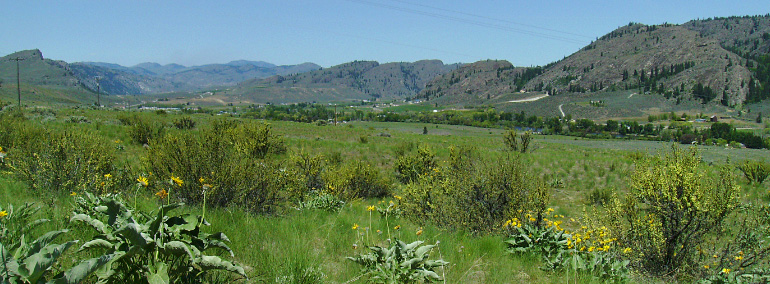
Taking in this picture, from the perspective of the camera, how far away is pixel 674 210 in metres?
6.28

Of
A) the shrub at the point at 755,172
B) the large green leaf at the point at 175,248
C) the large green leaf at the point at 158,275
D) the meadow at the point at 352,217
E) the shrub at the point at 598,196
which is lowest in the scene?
the shrub at the point at 598,196

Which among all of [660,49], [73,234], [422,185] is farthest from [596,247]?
[660,49]

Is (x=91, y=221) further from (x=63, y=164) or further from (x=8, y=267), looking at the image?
(x=63, y=164)

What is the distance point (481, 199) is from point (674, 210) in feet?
10.1

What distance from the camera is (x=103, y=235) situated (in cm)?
262

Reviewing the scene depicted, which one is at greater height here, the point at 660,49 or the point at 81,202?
the point at 660,49

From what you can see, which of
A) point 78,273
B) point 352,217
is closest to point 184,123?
point 352,217

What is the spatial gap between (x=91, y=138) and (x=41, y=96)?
15858 centimetres

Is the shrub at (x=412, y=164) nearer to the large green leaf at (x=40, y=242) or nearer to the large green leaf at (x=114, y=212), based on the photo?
the large green leaf at (x=114, y=212)

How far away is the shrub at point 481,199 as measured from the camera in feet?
23.7

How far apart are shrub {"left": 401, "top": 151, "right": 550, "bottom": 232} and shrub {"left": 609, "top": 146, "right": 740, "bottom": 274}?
4.74 feet

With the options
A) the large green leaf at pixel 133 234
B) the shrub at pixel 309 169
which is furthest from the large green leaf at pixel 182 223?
the shrub at pixel 309 169

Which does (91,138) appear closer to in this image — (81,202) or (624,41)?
(81,202)

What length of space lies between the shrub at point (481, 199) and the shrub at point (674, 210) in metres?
1.45
